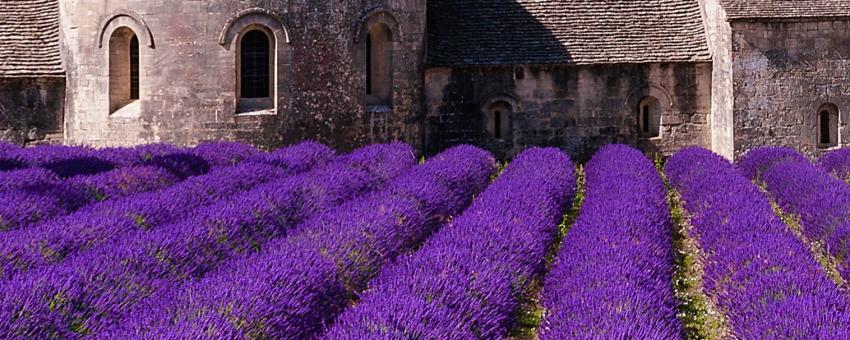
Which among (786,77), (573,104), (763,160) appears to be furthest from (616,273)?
(786,77)

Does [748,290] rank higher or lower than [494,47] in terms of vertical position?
lower

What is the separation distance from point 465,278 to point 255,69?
10927mm

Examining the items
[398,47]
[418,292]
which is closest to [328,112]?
[398,47]

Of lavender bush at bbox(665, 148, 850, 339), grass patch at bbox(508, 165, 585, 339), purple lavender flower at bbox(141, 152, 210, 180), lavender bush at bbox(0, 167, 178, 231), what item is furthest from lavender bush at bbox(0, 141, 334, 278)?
lavender bush at bbox(665, 148, 850, 339)

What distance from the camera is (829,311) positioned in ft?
19.2

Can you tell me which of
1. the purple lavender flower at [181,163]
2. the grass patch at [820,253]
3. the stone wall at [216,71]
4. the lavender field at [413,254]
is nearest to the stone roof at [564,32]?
the stone wall at [216,71]

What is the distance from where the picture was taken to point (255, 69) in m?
17.1

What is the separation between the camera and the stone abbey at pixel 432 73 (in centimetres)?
1686

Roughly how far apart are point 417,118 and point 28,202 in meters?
9.22

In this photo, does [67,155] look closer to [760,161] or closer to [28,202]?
[28,202]

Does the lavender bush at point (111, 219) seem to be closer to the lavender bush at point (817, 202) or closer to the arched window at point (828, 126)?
the lavender bush at point (817, 202)

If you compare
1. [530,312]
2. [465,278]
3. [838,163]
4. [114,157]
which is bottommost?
[530,312]

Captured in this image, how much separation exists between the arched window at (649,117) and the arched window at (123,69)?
8654 millimetres

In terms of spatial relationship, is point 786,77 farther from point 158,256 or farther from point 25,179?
point 158,256
